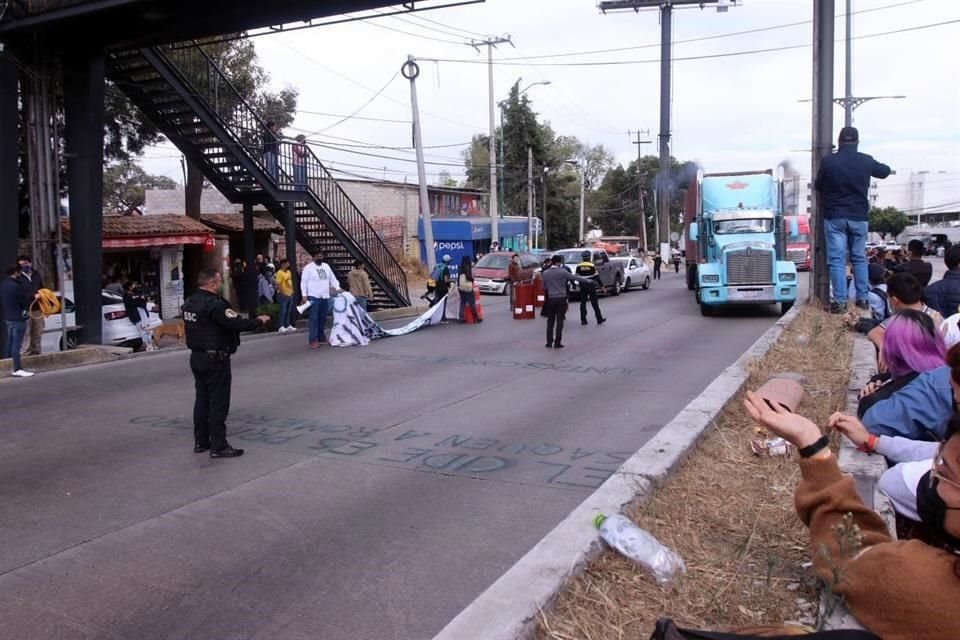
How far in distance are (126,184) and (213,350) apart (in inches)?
2619

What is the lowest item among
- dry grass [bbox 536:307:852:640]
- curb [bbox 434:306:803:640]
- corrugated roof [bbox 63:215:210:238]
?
dry grass [bbox 536:307:852:640]

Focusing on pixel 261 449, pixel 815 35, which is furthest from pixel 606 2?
pixel 261 449

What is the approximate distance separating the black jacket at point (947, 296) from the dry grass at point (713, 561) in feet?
6.79

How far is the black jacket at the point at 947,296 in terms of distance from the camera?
805cm

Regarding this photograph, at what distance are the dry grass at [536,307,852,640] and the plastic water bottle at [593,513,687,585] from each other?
57 mm

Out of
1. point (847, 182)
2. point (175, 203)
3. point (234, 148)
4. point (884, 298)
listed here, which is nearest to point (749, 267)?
point (847, 182)

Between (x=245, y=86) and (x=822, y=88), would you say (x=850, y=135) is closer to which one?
(x=822, y=88)

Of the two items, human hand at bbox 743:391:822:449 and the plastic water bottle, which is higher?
human hand at bbox 743:391:822:449

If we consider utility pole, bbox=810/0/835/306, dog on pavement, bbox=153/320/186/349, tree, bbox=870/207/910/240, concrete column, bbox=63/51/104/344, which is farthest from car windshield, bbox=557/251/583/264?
tree, bbox=870/207/910/240

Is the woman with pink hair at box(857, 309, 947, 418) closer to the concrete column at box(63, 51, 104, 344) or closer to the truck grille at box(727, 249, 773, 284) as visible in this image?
the concrete column at box(63, 51, 104, 344)

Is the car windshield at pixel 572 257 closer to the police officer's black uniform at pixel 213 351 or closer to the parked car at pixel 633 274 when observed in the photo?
the parked car at pixel 633 274

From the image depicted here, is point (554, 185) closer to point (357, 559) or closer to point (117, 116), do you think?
point (117, 116)

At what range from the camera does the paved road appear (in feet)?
14.4

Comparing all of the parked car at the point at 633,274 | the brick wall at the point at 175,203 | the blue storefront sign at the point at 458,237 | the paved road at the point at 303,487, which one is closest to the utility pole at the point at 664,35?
the blue storefront sign at the point at 458,237
